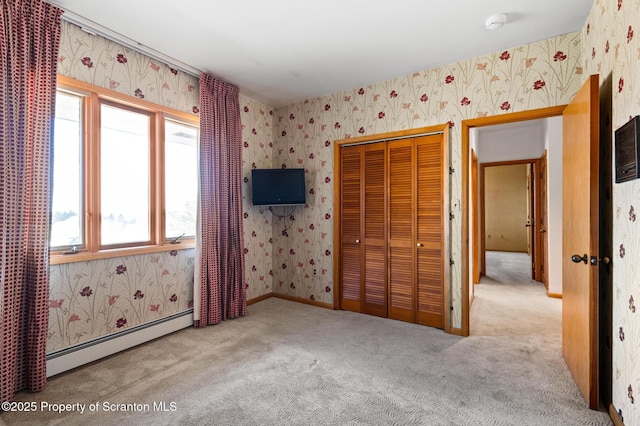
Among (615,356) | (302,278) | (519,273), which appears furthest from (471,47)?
(519,273)

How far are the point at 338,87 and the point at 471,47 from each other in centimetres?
143

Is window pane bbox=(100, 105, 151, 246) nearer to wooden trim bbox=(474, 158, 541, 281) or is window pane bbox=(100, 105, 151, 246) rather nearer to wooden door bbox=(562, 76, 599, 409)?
wooden door bbox=(562, 76, 599, 409)

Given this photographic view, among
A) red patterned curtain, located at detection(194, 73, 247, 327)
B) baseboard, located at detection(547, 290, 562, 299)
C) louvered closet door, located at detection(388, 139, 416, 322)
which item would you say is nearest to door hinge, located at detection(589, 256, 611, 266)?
louvered closet door, located at detection(388, 139, 416, 322)

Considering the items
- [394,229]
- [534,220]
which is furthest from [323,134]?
[534,220]

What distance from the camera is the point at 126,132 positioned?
9.04 feet

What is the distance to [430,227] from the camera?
3180 mm

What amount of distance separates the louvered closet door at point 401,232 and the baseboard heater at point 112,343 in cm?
220

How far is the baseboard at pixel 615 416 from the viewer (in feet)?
5.36

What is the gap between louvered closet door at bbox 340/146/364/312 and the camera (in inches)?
144

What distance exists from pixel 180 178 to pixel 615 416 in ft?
12.2

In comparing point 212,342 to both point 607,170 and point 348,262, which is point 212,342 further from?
point 607,170

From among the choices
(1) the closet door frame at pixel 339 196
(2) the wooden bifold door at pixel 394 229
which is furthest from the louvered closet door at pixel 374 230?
(1) the closet door frame at pixel 339 196

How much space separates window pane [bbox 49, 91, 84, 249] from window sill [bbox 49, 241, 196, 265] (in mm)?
101

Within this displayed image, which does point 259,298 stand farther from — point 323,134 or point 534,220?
point 534,220
